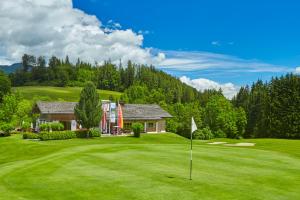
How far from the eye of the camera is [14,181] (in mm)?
19453

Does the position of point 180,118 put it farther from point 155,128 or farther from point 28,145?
point 28,145

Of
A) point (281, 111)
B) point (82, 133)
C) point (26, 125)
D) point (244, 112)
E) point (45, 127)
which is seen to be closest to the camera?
point (82, 133)

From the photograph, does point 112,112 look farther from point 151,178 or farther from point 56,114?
point 151,178

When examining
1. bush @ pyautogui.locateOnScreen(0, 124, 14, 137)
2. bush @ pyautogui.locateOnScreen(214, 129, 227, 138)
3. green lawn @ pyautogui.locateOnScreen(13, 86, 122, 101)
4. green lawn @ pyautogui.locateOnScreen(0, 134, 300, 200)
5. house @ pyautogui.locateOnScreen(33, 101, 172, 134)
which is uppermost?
green lawn @ pyautogui.locateOnScreen(13, 86, 122, 101)

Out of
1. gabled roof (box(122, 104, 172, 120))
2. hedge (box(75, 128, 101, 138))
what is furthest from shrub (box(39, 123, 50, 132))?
gabled roof (box(122, 104, 172, 120))

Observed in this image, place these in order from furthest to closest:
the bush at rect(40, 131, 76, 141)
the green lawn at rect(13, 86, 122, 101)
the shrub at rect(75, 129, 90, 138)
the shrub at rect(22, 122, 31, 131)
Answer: the green lawn at rect(13, 86, 122, 101)
the shrub at rect(22, 122, 31, 131)
the shrub at rect(75, 129, 90, 138)
the bush at rect(40, 131, 76, 141)

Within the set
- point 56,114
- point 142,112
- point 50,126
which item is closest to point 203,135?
point 142,112

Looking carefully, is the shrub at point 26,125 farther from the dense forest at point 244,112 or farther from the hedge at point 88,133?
the hedge at point 88,133

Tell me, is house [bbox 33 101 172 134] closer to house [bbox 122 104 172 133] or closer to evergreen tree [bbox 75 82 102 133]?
house [bbox 122 104 172 133]

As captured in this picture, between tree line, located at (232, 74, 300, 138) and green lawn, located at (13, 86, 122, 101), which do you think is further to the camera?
Answer: green lawn, located at (13, 86, 122, 101)

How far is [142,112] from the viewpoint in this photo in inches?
3135

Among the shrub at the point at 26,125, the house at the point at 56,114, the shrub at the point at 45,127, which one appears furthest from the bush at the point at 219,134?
the shrub at the point at 45,127

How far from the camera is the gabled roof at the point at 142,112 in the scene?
76562 millimetres

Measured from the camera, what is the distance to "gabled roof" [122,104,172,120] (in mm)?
76562
